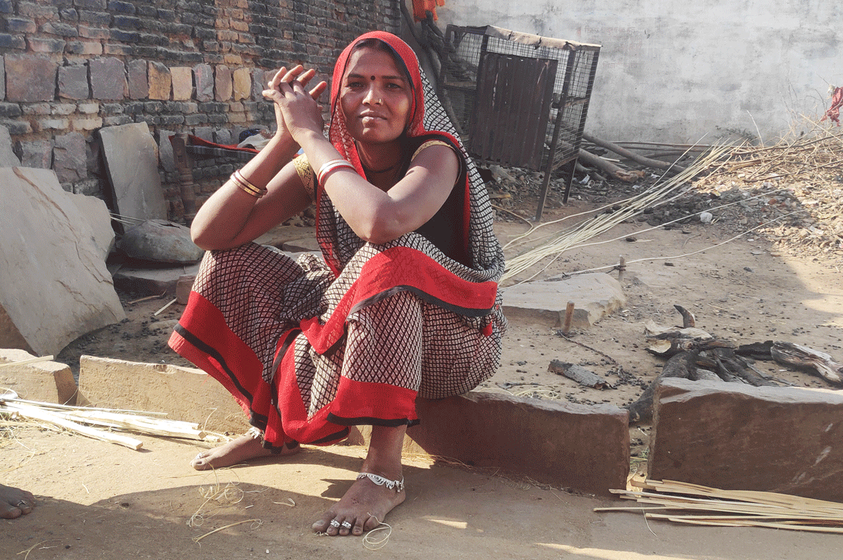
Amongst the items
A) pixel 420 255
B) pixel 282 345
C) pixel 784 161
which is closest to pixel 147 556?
pixel 282 345

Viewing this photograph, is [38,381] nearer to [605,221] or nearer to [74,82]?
[74,82]

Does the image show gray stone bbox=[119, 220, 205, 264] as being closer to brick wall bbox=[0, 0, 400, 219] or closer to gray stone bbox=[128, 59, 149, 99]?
brick wall bbox=[0, 0, 400, 219]

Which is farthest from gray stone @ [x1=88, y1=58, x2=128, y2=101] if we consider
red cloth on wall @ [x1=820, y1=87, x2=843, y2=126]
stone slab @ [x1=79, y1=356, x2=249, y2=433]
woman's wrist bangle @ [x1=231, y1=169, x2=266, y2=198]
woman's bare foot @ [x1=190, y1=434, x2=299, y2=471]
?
red cloth on wall @ [x1=820, y1=87, x2=843, y2=126]

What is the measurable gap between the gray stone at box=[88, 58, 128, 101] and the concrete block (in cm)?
387

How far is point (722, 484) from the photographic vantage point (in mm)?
1964

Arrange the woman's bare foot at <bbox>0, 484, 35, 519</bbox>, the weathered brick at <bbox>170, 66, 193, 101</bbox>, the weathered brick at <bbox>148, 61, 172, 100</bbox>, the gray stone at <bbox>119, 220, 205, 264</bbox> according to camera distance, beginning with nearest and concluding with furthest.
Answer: the woman's bare foot at <bbox>0, 484, 35, 519</bbox>, the gray stone at <bbox>119, 220, 205, 264</bbox>, the weathered brick at <bbox>148, 61, 172, 100</bbox>, the weathered brick at <bbox>170, 66, 193, 101</bbox>

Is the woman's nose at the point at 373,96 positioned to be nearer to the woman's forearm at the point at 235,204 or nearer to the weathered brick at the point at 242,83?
the woman's forearm at the point at 235,204

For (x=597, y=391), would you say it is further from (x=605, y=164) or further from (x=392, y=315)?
(x=605, y=164)

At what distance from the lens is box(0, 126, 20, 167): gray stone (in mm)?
3971

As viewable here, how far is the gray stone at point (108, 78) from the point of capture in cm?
477

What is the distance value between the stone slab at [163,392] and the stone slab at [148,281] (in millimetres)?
1849

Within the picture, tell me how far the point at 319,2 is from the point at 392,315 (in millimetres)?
7010

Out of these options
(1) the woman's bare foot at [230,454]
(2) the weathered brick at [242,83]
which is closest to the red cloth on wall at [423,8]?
(2) the weathered brick at [242,83]

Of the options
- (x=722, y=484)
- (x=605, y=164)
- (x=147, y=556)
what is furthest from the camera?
(x=605, y=164)
